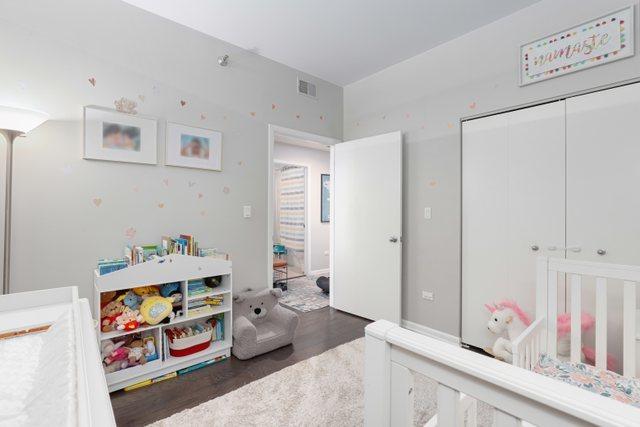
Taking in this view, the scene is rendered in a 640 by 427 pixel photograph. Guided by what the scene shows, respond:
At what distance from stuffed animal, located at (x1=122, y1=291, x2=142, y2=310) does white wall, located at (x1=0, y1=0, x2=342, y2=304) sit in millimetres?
303

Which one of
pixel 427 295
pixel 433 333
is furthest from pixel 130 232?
pixel 433 333

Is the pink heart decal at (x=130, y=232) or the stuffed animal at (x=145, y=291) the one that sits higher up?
the pink heart decal at (x=130, y=232)

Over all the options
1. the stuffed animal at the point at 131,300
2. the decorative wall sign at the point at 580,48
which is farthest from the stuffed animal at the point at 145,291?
the decorative wall sign at the point at 580,48

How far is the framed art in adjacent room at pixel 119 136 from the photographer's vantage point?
6.79 feet

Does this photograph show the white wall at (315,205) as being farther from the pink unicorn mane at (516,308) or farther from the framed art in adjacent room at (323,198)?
the pink unicorn mane at (516,308)

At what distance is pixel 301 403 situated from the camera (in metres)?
1.82

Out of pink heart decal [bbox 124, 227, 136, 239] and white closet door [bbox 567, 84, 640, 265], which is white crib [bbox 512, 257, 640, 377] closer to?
white closet door [bbox 567, 84, 640, 265]

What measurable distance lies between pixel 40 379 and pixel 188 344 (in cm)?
175

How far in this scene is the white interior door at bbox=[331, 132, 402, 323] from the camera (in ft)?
9.81

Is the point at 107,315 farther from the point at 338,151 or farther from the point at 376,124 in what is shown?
the point at 376,124

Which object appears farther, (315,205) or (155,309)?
(315,205)

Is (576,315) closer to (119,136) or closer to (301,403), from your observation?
(301,403)

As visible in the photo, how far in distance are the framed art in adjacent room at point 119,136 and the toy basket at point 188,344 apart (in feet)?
4.35

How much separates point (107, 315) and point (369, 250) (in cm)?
228
